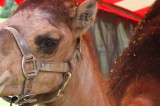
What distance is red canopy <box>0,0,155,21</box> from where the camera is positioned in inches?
182

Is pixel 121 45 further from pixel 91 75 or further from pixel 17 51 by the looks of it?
pixel 17 51

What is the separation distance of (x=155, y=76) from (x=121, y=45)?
1464 millimetres

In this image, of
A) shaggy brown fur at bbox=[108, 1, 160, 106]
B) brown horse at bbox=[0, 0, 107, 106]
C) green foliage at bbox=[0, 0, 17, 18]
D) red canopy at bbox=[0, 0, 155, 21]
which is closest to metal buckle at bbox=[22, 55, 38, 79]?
brown horse at bbox=[0, 0, 107, 106]

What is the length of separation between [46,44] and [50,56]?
0.07 m

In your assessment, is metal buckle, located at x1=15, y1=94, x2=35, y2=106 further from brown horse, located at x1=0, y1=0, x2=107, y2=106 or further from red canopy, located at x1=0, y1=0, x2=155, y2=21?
red canopy, located at x1=0, y1=0, x2=155, y2=21

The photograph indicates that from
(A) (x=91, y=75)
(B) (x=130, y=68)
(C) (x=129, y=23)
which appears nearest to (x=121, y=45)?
(C) (x=129, y=23)

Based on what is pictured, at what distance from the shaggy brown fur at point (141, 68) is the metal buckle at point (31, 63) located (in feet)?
3.87

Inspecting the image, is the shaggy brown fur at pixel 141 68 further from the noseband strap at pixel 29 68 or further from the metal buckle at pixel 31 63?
the metal buckle at pixel 31 63

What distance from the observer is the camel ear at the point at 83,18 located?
7.92 ft

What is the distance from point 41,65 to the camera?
2.28 meters

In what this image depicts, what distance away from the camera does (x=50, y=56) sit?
7.59ft

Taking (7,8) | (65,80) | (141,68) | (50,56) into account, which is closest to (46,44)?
(50,56)

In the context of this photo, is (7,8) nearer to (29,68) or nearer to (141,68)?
(141,68)

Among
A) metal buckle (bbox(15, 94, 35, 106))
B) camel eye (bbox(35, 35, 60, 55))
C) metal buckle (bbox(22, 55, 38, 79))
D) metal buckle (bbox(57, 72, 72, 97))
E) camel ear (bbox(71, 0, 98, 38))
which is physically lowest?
metal buckle (bbox(15, 94, 35, 106))
